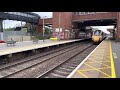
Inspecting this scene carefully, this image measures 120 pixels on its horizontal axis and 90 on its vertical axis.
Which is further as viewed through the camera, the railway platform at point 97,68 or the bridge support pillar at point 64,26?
the bridge support pillar at point 64,26

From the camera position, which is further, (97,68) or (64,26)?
(64,26)

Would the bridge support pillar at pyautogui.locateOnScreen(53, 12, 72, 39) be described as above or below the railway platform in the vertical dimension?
above

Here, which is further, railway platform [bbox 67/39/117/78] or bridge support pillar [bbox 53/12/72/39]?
bridge support pillar [bbox 53/12/72/39]

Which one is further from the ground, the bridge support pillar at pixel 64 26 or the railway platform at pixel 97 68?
the bridge support pillar at pixel 64 26

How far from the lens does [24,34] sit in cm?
5025

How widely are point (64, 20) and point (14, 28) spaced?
20.4 m

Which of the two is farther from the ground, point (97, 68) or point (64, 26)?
point (64, 26)

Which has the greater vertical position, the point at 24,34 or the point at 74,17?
the point at 74,17
